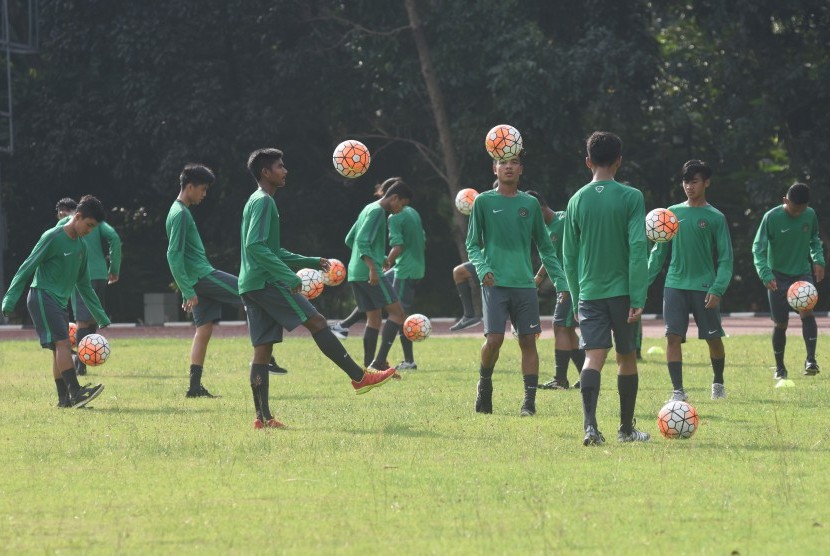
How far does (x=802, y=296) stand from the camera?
1502cm

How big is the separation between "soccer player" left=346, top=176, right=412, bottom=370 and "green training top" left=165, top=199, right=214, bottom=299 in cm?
265

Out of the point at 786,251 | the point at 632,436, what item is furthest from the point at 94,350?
the point at 786,251

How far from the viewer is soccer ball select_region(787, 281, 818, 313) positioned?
15.0 m

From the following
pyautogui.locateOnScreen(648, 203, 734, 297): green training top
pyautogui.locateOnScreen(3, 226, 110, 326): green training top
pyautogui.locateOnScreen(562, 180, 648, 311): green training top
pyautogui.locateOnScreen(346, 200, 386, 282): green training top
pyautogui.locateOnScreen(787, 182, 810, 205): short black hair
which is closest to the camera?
pyautogui.locateOnScreen(562, 180, 648, 311): green training top

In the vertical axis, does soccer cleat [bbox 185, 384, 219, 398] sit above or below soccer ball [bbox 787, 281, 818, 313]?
below

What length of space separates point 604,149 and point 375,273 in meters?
6.72

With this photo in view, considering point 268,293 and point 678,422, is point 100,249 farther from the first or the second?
point 678,422

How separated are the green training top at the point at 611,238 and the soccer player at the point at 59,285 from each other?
491 centimetres

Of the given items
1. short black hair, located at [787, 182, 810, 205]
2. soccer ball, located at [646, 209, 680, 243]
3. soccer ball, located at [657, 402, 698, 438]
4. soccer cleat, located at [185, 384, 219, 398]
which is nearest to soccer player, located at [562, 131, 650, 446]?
soccer ball, located at [657, 402, 698, 438]

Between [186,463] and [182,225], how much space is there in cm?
471

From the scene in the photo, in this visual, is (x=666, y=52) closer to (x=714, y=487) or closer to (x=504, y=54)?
(x=504, y=54)

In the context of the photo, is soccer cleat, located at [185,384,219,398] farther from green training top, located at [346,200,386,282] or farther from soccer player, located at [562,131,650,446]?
soccer player, located at [562,131,650,446]

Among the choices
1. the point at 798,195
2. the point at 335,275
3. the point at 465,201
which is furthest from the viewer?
the point at 465,201

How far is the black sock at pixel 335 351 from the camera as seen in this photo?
11073 mm
